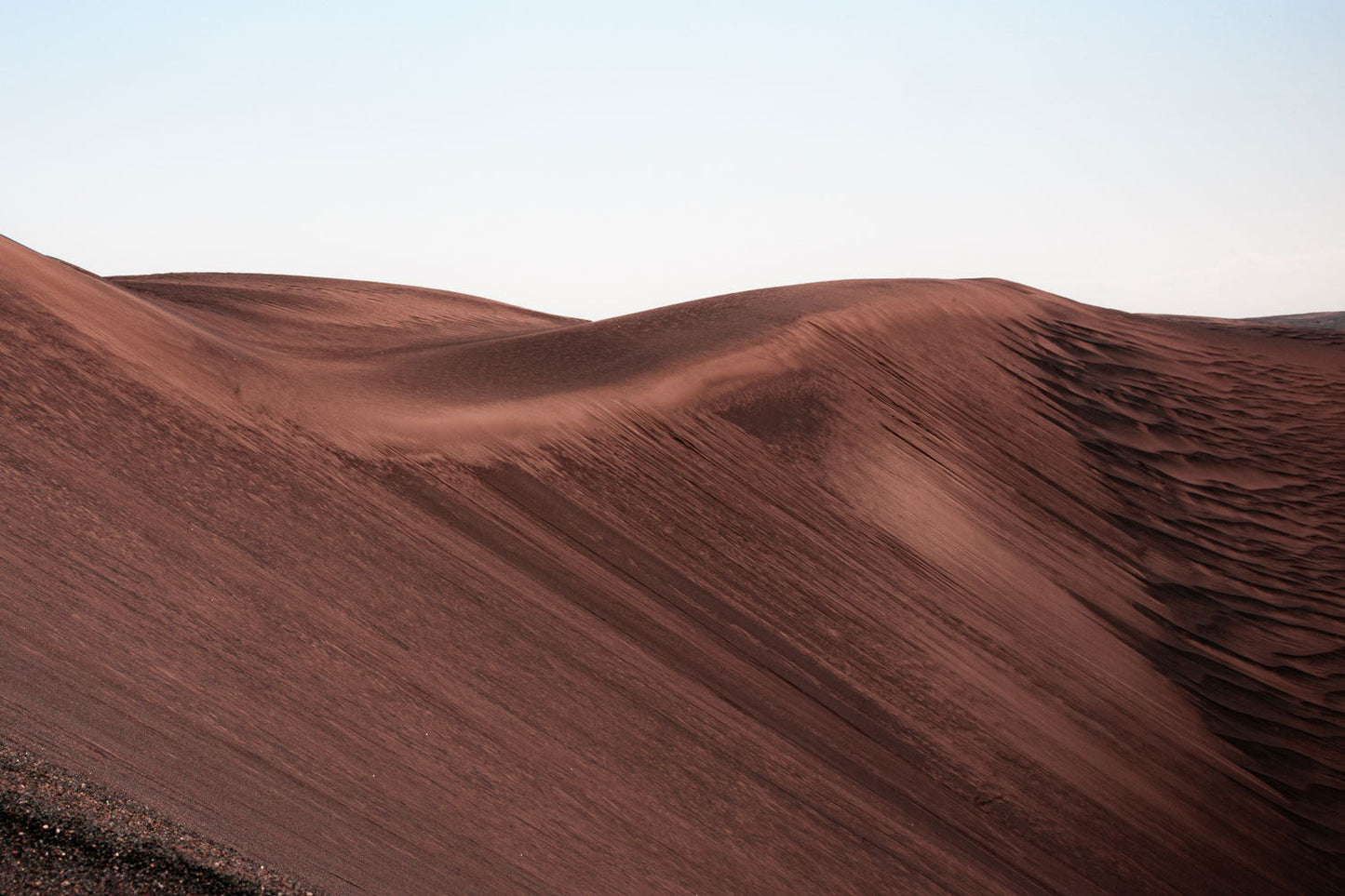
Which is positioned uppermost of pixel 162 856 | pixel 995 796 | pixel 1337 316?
pixel 1337 316

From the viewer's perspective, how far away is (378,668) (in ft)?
16.3

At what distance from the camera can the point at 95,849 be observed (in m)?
2.84

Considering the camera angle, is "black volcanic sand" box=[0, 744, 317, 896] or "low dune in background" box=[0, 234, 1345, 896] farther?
"low dune in background" box=[0, 234, 1345, 896]

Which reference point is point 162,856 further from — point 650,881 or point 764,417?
point 764,417

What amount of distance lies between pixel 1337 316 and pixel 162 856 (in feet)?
101

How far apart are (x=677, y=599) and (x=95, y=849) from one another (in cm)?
437

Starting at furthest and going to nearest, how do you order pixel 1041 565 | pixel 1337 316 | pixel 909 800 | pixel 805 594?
pixel 1337 316 < pixel 1041 565 < pixel 805 594 < pixel 909 800

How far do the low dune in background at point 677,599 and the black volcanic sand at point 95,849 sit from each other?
0.13ft

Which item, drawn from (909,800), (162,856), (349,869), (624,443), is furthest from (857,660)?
(162,856)

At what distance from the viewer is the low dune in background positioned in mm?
4234

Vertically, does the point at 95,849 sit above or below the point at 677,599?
below

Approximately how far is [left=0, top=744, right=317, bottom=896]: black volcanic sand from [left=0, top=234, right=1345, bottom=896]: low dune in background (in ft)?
0.13

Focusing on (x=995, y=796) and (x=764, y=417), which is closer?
(x=995, y=796)

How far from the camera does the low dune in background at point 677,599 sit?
423cm
